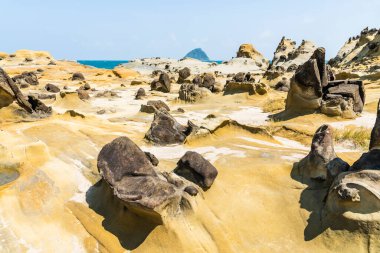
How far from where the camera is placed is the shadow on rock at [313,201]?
4.55m

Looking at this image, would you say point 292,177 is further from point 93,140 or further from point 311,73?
point 311,73

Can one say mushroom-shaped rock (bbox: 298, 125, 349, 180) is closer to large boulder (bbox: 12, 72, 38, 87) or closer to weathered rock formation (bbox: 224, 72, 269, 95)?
weathered rock formation (bbox: 224, 72, 269, 95)

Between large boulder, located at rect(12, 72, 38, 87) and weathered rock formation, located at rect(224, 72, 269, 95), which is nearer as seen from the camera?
weathered rock formation, located at rect(224, 72, 269, 95)

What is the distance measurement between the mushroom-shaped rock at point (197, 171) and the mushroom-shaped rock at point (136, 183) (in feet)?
1.78

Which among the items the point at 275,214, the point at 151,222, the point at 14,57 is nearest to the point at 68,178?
→ the point at 151,222

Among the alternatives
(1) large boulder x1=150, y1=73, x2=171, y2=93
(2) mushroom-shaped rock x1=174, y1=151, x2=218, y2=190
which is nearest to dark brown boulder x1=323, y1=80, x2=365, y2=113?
(2) mushroom-shaped rock x1=174, y1=151, x2=218, y2=190

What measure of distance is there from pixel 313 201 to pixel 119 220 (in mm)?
2810

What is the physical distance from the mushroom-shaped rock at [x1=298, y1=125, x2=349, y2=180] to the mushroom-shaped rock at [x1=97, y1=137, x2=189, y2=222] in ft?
7.34

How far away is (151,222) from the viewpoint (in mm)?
4578

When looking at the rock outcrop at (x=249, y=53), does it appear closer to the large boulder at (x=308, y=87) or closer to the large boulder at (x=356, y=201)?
the large boulder at (x=308, y=87)

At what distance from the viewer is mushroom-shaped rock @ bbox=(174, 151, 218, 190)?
5379 millimetres

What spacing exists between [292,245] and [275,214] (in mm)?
610

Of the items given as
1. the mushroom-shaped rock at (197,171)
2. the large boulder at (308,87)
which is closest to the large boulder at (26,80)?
the large boulder at (308,87)

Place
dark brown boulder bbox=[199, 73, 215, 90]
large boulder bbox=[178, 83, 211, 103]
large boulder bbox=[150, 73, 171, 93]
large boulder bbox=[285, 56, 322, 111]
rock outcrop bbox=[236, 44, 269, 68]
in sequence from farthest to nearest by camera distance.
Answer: rock outcrop bbox=[236, 44, 269, 68] < large boulder bbox=[150, 73, 171, 93] < dark brown boulder bbox=[199, 73, 215, 90] < large boulder bbox=[178, 83, 211, 103] < large boulder bbox=[285, 56, 322, 111]
